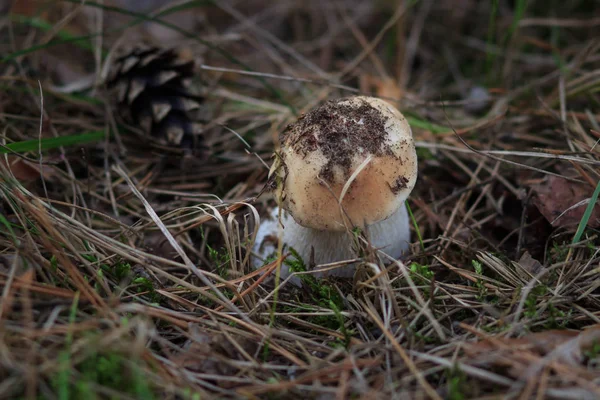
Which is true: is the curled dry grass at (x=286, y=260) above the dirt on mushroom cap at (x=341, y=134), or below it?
below

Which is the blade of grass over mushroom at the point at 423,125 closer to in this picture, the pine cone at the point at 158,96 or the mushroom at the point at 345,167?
the mushroom at the point at 345,167

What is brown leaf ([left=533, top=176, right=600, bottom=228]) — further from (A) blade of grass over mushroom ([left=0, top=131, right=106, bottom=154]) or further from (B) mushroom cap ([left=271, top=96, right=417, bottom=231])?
(A) blade of grass over mushroom ([left=0, top=131, right=106, bottom=154])

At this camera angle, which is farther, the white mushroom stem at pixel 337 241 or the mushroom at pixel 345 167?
the white mushroom stem at pixel 337 241

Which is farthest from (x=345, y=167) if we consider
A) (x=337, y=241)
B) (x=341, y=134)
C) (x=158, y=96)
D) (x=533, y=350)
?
(x=158, y=96)

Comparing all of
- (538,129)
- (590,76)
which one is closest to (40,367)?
(538,129)

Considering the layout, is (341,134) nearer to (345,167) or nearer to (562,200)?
(345,167)

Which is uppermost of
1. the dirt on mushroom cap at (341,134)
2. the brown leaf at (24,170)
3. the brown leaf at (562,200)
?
the dirt on mushroom cap at (341,134)

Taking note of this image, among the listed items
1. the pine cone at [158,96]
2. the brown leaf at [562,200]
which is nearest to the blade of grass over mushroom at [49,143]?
the pine cone at [158,96]

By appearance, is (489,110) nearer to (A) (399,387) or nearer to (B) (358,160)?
(B) (358,160)
